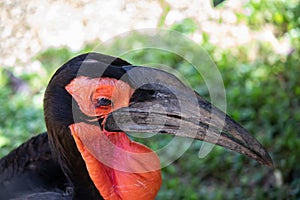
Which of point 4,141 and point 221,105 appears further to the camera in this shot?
point 4,141

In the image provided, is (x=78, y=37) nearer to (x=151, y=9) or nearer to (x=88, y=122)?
(x=151, y=9)

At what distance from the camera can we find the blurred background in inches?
160

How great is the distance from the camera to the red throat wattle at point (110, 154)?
2656 millimetres

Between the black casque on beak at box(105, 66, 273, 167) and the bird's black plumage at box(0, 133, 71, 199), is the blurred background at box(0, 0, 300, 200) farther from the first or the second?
the black casque on beak at box(105, 66, 273, 167)

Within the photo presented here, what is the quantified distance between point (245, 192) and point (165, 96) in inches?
59.5

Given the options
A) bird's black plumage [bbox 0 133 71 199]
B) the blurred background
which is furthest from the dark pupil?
the blurred background

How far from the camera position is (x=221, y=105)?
12.7ft

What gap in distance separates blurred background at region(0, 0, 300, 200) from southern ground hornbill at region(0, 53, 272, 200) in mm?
1154

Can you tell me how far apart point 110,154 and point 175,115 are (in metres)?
0.40

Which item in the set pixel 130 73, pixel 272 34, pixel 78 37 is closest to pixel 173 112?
pixel 130 73

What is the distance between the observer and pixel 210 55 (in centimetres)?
507

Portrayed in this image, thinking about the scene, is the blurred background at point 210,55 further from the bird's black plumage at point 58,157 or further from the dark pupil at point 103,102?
the dark pupil at point 103,102

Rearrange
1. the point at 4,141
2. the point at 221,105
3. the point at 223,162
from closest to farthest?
the point at 221,105 < the point at 223,162 < the point at 4,141

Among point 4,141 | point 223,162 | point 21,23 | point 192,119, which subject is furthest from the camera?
point 21,23
